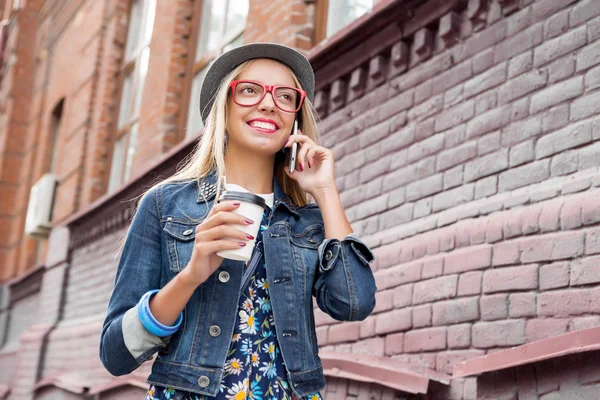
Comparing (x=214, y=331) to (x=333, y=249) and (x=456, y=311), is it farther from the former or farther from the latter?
(x=456, y=311)

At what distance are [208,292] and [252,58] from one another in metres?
0.71

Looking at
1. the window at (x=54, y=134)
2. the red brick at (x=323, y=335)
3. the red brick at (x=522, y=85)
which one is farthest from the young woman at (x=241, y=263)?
the window at (x=54, y=134)

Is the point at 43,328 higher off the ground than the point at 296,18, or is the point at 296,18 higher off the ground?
the point at 296,18

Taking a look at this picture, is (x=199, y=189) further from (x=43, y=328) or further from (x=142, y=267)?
(x=43, y=328)

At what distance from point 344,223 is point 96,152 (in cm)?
849

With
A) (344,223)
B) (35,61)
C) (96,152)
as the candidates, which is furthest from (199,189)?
(35,61)

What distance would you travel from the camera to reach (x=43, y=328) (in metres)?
10.2

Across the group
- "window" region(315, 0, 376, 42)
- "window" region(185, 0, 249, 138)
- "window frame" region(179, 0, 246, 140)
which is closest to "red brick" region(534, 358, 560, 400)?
"window" region(315, 0, 376, 42)

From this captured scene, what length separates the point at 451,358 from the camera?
335cm

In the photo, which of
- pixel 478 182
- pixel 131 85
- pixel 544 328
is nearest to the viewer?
pixel 544 328

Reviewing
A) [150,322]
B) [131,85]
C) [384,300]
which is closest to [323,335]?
[384,300]

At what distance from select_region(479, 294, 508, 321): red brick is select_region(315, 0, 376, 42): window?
2.71 meters

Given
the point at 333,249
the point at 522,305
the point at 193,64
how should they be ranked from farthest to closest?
the point at 193,64 < the point at 522,305 < the point at 333,249

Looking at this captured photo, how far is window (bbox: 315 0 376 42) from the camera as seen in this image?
5387 millimetres
